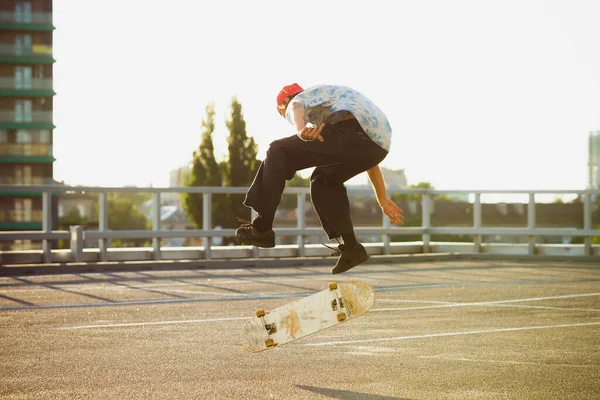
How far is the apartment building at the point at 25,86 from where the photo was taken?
5391 cm

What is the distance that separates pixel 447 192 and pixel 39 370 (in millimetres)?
17322

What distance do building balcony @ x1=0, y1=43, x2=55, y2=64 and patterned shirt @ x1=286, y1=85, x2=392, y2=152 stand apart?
4997 cm

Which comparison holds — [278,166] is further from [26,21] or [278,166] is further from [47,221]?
[26,21]

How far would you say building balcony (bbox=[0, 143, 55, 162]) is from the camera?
54750 millimetres

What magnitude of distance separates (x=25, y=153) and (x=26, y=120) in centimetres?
198

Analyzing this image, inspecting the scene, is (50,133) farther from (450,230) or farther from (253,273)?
(253,273)

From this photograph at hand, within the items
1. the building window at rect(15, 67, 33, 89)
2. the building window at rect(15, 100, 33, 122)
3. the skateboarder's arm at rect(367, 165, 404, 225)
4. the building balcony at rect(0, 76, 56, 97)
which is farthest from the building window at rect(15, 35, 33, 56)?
the skateboarder's arm at rect(367, 165, 404, 225)

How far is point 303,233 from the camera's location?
20328 mm

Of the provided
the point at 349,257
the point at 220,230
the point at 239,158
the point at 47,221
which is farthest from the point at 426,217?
the point at 239,158

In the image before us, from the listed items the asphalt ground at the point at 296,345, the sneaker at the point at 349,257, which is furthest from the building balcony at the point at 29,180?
the sneaker at the point at 349,257

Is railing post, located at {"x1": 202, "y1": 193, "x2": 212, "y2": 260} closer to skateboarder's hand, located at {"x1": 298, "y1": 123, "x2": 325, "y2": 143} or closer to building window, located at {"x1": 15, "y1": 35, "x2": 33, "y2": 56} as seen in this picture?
skateboarder's hand, located at {"x1": 298, "y1": 123, "x2": 325, "y2": 143}

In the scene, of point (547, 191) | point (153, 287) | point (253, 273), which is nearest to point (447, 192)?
point (547, 191)

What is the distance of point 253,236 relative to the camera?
21.4 ft

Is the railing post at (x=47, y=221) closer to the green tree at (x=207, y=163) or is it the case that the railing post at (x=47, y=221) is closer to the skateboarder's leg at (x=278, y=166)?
the skateboarder's leg at (x=278, y=166)
